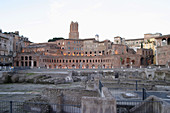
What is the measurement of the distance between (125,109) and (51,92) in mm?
8839

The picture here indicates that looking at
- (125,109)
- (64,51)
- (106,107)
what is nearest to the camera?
(106,107)

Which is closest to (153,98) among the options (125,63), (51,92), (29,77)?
(51,92)

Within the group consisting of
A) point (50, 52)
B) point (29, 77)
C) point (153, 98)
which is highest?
point (50, 52)

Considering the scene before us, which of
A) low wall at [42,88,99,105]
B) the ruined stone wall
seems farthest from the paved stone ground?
the ruined stone wall

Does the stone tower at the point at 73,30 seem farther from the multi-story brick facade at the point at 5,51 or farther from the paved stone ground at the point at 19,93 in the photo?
the paved stone ground at the point at 19,93

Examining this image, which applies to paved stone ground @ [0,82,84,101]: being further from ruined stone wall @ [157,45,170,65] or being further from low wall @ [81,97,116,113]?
ruined stone wall @ [157,45,170,65]

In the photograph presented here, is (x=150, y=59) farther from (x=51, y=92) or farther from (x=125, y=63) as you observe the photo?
(x=51, y=92)

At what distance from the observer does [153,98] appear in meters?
10.3

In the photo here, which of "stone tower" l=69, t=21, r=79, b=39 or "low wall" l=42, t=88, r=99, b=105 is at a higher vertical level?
"stone tower" l=69, t=21, r=79, b=39

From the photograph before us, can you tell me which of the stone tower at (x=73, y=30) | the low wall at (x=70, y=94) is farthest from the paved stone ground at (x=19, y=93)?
the stone tower at (x=73, y=30)

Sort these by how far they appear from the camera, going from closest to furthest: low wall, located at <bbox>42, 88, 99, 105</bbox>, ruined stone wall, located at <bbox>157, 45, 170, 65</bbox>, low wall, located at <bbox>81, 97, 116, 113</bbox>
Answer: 1. low wall, located at <bbox>81, 97, 116, 113</bbox>
2. low wall, located at <bbox>42, 88, 99, 105</bbox>
3. ruined stone wall, located at <bbox>157, 45, 170, 65</bbox>

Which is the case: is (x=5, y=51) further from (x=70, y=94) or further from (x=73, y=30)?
(x=73, y=30)

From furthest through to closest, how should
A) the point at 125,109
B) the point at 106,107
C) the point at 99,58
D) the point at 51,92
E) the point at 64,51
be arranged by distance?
the point at 64,51
the point at 99,58
the point at 51,92
the point at 125,109
the point at 106,107

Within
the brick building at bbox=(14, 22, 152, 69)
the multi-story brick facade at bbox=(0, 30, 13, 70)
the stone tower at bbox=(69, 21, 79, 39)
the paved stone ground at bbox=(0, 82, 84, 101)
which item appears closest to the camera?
the paved stone ground at bbox=(0, 82, 84, 101)
